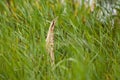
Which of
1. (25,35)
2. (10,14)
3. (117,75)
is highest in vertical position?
(10,14)

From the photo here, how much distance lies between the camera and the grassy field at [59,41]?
202 centimetres

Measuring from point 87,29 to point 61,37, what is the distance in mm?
171

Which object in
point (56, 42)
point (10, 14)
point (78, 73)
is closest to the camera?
point (78, 73)

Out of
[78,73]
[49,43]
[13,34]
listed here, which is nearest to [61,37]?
[13,34]

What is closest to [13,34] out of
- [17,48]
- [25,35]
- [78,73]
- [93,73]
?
[25,35]

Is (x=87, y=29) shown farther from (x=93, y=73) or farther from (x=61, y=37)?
(x=93, y=73)

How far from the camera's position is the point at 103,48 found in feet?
7.61

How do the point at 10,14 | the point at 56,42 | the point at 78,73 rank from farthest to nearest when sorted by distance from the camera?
the point at 10,14
the point at 56,42
the point at 78,73

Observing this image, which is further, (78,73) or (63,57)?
(63,57)

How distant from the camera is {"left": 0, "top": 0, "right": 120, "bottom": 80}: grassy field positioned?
2.02 m

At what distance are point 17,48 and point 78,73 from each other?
757 millimetres

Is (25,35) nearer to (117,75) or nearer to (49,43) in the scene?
(49,43)

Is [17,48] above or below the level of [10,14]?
below

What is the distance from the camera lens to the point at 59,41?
96.5 inches
